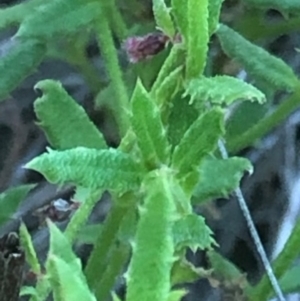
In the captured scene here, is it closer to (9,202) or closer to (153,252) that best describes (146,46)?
(9,202)

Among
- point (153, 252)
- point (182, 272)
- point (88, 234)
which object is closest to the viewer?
point (153, 252)

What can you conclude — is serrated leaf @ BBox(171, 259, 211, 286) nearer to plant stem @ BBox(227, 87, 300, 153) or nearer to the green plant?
the green plant

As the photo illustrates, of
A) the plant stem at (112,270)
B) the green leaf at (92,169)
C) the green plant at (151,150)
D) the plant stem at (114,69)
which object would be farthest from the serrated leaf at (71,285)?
the plant stem at (114,69)

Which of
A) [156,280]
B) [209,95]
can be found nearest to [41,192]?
[209,95]

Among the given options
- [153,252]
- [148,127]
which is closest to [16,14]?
[148,127]

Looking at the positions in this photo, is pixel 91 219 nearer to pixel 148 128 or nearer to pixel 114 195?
pixel 114 195

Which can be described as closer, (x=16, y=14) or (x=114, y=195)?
(x=114, y=195)
